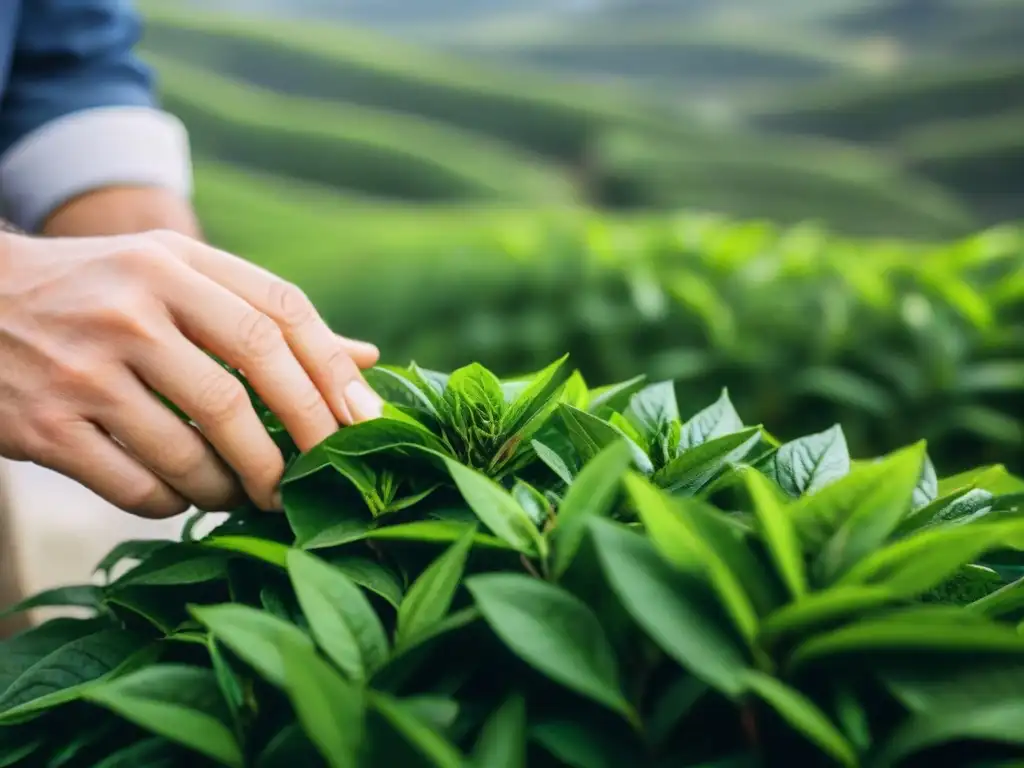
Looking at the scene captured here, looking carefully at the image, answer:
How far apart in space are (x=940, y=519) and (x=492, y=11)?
9.14 m

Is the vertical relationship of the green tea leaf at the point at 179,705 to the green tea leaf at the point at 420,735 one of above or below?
above

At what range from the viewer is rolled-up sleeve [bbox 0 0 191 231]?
0.88 meters

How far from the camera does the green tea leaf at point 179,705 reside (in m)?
0.30

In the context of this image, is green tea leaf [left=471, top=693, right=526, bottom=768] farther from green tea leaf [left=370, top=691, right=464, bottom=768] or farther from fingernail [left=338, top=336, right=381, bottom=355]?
fingernail [left=338, top=336, right=381, bottom=355]

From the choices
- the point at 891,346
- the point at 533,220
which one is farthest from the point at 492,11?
the point at 891,346

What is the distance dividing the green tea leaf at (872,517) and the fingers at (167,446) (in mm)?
281

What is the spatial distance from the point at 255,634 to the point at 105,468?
0.17 metres

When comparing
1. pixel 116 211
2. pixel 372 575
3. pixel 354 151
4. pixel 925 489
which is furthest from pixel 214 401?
pixel 354 151

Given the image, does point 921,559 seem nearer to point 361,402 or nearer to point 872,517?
point 872,517

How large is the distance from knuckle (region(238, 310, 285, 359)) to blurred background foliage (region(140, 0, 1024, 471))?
1.09 m

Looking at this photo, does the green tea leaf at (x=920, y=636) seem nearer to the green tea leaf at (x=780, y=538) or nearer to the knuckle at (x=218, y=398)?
the green tea leaf at (x=780, y=538)

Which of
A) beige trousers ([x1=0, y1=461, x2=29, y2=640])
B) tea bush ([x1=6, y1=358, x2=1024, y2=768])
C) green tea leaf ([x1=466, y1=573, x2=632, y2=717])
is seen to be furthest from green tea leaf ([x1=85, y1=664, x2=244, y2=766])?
beige trousers ([x1=0, y1=461, x2=29, y2=640])

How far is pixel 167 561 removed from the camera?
0.42 metres

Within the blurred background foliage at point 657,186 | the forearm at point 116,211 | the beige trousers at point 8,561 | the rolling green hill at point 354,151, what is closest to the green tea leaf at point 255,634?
the beige trousers at point 8,561
